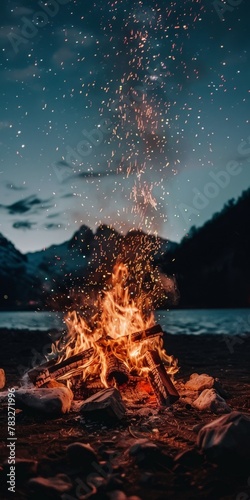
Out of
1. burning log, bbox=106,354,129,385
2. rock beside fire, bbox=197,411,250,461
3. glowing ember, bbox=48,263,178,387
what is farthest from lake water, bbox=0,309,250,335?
rock beside fire, bbox=197,411,250,461

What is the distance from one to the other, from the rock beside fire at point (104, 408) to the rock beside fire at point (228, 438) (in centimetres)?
159

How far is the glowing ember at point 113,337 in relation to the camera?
8125 mm

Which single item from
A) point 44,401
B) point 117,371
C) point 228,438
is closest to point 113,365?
point 117,371

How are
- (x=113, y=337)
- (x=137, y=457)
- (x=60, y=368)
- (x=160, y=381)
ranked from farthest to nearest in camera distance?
(x=113, y=337) → (x=60, y=368) → (x=160, y=381) → (x=137, y=457)

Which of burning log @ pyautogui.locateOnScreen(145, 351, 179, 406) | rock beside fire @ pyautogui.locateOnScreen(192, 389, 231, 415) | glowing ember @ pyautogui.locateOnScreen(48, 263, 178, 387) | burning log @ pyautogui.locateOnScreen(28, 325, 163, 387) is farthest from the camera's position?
glowing ember @ pyautogui.locateOnScreen(48, 263, 178, 387)

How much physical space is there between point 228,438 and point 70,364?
3.93 metres

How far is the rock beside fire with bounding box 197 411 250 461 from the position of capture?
4.63m

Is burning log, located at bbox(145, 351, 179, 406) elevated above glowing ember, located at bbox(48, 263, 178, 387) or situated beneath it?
situated beneath

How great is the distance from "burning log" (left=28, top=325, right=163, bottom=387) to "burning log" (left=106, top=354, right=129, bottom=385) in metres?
0.42

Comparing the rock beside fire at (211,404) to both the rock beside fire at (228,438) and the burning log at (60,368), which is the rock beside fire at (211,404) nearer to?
the rock beside fire at (228,438)

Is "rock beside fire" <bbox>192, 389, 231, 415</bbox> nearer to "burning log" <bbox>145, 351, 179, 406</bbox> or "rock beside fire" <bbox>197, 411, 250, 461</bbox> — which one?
"burning log" <bbox>145, 351, 179, 406</bbox>

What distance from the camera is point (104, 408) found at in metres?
6.23

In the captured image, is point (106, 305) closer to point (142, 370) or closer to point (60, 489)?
point (142, 370)

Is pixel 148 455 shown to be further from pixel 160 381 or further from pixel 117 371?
pixel 117 371
